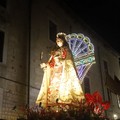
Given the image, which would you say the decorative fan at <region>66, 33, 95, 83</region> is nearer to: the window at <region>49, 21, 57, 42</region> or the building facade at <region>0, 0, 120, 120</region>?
the building facade at <region>0, 0, 120, 120</region>

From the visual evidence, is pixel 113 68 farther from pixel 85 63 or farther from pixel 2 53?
pixel 2 53

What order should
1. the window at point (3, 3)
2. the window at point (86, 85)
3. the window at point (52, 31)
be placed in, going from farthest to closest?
the window at point (86, 85) → the window at point (52, 31) → the window at point (3, 3)

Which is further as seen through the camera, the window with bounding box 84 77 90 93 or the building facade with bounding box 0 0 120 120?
the window with bounding box 84 77 90 93

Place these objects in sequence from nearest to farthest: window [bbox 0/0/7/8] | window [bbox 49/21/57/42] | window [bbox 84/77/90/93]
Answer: window [bbox 0/0/7/8] → window [bbox 49/21/57/42] → window [bbox 84/77/90/93]

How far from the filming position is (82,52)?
12.1 meters

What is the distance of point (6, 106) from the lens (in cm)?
1070

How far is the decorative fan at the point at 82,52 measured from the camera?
1116 centimetres

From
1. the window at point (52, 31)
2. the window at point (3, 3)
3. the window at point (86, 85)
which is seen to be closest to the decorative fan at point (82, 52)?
the window at point (52, 31)

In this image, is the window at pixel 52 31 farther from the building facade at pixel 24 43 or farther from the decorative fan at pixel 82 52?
the decorative fan at pixel 82 52

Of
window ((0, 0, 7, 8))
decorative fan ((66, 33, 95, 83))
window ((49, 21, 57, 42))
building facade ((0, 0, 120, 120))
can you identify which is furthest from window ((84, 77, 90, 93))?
window ((0, 0, 7, 8))

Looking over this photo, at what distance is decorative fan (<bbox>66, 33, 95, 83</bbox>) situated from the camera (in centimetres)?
1116

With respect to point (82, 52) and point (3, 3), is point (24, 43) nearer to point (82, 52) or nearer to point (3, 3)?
point (3, 3)

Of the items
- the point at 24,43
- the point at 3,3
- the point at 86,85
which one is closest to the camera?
the point at 3,3

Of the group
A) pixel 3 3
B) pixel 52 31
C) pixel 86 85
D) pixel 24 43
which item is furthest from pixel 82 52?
pixel 86 85
